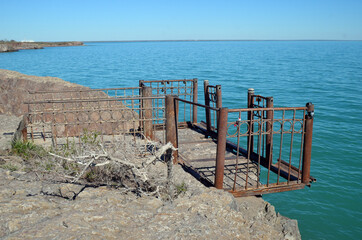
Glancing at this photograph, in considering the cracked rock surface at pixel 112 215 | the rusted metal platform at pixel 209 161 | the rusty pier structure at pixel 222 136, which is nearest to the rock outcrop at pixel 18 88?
the rusty pier structure at pixel 222 136

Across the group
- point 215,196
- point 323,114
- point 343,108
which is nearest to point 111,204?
point 215,196

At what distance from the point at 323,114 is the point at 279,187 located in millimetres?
16650

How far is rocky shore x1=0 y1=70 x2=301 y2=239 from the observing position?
142 inches

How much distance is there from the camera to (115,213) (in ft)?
13.2

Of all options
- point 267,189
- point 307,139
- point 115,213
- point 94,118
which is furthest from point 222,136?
point 94,118

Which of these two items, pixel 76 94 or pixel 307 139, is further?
pixel 76 94

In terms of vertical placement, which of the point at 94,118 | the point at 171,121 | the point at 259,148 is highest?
the point at 171,121

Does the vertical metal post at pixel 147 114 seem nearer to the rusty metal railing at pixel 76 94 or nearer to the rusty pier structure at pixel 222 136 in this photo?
the rusty pier structure at pixel 222 136

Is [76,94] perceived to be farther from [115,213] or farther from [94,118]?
[115,213]

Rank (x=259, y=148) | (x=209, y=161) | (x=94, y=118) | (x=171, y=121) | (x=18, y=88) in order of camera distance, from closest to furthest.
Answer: (x=259, y=148) < (x=171, y=121) < (x=209, y=161) < (x=94, y=118) < (x=18, y=88)

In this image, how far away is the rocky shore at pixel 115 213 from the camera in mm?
3611

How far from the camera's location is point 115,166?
5309 mm

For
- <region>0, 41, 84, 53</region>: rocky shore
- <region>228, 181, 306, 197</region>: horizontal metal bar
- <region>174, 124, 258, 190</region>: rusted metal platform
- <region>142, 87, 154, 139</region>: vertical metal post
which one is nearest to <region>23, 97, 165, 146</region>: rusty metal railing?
<region>142, 87, 154, 139</region>: vertical metal post

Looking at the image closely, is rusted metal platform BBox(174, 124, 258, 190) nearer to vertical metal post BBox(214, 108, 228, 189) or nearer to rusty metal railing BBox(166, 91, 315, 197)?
rusty metal railing BBox(166, 91, 315, 197)
